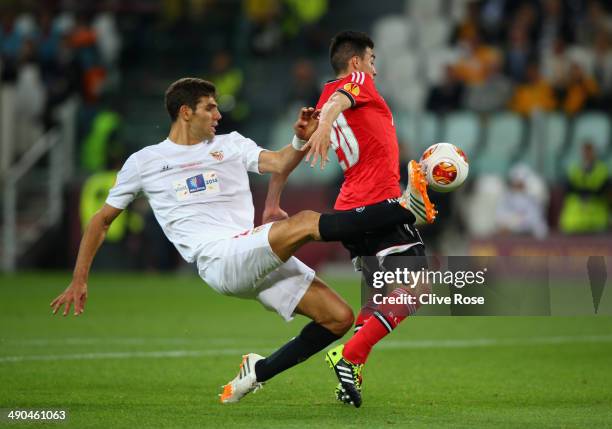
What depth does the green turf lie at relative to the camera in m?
7.07

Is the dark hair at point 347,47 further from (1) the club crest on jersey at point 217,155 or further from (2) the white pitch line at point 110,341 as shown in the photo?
(2) the white pitch line at point 110,341

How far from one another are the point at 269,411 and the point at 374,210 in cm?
133

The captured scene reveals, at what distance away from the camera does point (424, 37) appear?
72.0ft

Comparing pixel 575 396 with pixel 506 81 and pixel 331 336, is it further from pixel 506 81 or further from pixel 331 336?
pixel 506 81

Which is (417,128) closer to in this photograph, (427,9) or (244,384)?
(427,9)

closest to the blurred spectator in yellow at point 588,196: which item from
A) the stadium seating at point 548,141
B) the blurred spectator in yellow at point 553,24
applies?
the stadium seating at point 548,141

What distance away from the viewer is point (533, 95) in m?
19.6

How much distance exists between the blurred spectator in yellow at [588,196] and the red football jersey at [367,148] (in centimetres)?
1022

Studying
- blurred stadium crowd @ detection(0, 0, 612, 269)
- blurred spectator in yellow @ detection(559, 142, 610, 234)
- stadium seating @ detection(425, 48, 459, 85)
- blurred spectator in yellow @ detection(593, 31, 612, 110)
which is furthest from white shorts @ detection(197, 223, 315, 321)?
stadium seating @ detection(425, 48, 459, 85)

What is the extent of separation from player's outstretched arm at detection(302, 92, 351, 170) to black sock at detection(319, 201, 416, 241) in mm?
319

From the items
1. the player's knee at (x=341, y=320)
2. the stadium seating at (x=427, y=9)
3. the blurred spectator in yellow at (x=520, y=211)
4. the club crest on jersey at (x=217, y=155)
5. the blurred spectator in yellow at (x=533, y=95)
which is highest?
the club crest on jersey at (x=217, y=155)

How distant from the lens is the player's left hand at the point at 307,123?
7.25 meters

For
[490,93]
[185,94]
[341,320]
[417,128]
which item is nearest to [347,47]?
[185,94]

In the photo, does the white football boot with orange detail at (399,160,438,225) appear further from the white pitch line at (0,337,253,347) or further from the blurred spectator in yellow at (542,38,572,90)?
the blurred spectator in yellow at (542,38,572,90)
